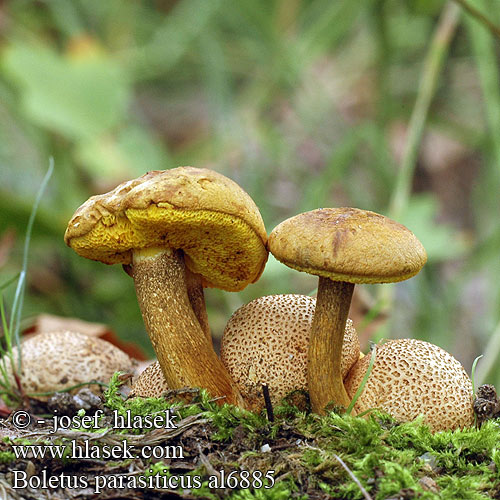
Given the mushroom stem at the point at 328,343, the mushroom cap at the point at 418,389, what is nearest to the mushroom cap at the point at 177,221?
the mushroom stem at the point at 328,343

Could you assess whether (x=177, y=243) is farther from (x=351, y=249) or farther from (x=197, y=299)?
(x=351, y=249)

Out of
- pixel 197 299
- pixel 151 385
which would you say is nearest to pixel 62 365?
pixel 151 385

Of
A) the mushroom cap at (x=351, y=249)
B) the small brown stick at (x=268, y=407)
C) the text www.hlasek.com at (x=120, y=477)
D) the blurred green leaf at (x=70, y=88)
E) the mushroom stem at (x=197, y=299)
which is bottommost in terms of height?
the text www.hlasek.com at (x=120, y=477)

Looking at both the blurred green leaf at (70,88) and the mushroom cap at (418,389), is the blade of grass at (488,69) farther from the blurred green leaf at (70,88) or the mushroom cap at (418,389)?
the blurred green leaf at (70,88)

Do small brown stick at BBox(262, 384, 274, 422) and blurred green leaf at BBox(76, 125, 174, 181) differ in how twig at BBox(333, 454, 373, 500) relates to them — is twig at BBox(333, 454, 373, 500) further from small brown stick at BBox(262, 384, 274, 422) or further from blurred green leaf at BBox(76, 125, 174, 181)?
blurred green leaf at BBox(76, 125, 174, 181)

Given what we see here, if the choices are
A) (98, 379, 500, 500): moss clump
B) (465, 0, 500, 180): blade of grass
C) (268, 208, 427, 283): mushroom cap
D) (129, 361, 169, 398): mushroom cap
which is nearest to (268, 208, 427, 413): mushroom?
(268, 208, 427, 283): mushroom cap

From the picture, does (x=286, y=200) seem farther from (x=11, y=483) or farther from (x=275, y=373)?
(x=11, y=483)

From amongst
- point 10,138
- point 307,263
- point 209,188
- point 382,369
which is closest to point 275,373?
point 382,369
